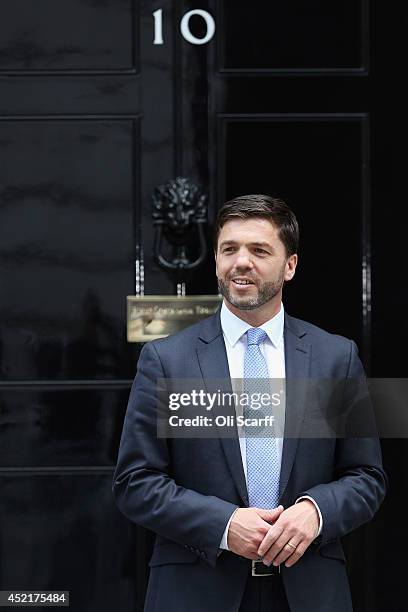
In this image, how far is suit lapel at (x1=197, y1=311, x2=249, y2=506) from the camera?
281 cm

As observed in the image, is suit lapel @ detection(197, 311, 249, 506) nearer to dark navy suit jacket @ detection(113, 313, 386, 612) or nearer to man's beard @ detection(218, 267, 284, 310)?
dark navy suit jacket @ detection(113, 313, 386, 612)

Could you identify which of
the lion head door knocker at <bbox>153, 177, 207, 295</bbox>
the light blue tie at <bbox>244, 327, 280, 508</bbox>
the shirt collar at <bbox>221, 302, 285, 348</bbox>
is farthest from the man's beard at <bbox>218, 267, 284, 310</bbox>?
the lion head door knocker at <bbox>153, 177, 207, 295</bbox>

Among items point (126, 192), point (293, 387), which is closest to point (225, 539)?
point (293, 387)

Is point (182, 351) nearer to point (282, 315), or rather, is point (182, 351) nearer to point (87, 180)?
point (282, 315)

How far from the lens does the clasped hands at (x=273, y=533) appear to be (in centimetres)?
266

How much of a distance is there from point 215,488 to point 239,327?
0.45 metres

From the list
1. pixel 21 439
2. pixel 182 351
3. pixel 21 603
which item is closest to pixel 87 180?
pixel 21 439

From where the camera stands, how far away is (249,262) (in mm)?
2855

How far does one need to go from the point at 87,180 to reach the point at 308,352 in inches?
57.3

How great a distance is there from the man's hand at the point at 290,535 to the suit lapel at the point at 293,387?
4.7 inches

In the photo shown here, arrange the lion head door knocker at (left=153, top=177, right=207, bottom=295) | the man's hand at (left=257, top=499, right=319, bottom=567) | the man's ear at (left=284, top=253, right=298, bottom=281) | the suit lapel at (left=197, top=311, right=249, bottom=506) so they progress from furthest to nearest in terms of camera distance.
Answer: the lion head door knocker at (left=153, top=177, right=207, bottom=295), the man's ear at (left=284, top=253, right=298, bottom=281), the suit lapel at (left=197, top=311, right=249, bottom=506), the man's hand at (left=257, top=499, right=319, bottom=567)

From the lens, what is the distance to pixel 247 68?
4129 millimetres

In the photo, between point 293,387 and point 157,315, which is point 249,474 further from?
point 157,315

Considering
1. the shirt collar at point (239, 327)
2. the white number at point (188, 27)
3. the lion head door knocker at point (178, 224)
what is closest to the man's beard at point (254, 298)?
the shirt collar at point (239, 327)
